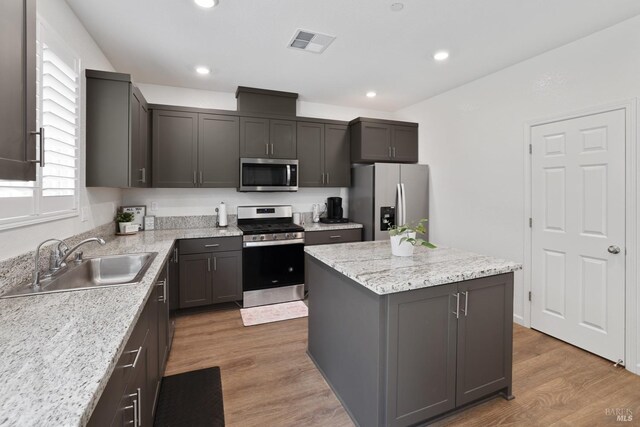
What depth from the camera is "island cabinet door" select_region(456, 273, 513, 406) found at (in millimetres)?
1731

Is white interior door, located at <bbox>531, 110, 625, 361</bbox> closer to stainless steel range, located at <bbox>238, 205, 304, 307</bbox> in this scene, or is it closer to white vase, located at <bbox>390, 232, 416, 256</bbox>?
white vase, located at <bbox>390, 232, 416, 256</bbox>

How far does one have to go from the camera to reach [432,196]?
13.9 feet

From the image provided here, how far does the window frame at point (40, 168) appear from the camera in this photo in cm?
161

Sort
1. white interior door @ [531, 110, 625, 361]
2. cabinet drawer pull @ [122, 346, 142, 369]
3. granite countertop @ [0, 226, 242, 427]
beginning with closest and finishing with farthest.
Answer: granite countertop @ [0, 226, 242, 427] < cabinet drawer pull @ [122, 346, 142, 369] < white interior door @ [531, 110, 625, 361]

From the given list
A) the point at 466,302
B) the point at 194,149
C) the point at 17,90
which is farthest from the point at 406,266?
the point at 194,149

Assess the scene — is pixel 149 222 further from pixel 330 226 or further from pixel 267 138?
pixel 330 226

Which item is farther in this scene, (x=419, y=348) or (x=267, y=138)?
(x=267, y=138)

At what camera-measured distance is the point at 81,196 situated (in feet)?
7.73

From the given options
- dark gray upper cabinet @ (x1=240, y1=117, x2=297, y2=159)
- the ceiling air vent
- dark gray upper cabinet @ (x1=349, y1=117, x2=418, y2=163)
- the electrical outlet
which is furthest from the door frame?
the electrical outlet

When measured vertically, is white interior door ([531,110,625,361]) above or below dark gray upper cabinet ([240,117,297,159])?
below

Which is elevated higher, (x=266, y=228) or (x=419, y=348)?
(x=266, y=228)

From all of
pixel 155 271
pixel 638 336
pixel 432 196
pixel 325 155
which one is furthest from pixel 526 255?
pixel 155 271

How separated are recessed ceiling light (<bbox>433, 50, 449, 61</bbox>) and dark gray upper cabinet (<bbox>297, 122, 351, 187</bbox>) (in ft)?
5.29

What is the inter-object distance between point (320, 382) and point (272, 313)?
A: 134cm
